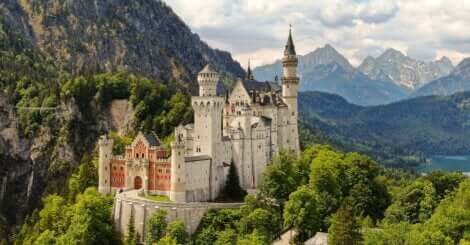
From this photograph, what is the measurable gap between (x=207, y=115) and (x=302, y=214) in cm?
2087

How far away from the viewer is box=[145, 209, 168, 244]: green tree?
8931 cm

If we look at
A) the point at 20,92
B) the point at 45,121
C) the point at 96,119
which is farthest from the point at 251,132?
the point at 20,92

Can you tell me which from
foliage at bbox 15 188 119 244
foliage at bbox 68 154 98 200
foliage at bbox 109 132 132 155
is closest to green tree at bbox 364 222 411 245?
foliage at bbox 15 188 119 244

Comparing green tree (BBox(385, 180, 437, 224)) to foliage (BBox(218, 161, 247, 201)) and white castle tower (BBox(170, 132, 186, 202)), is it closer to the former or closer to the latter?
foliage (BBox(218, 161, 247, 201))

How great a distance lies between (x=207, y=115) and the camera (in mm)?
98875

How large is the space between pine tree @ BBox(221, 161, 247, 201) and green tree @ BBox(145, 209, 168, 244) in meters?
13.0

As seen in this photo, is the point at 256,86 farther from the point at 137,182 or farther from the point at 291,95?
the point at 137,182

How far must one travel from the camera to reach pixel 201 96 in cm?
9950

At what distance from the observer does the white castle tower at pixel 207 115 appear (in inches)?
3888

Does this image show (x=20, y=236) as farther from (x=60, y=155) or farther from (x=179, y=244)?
(x=179, y=244)

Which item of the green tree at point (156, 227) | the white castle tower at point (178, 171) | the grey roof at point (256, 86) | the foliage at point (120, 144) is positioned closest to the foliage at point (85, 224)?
the green tree at point (156, 227)

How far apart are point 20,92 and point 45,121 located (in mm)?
19975

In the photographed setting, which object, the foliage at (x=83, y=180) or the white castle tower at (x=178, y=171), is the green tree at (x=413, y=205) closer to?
the white castle tower at (x=178, y=171)

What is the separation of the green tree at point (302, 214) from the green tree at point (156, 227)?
644 inches
